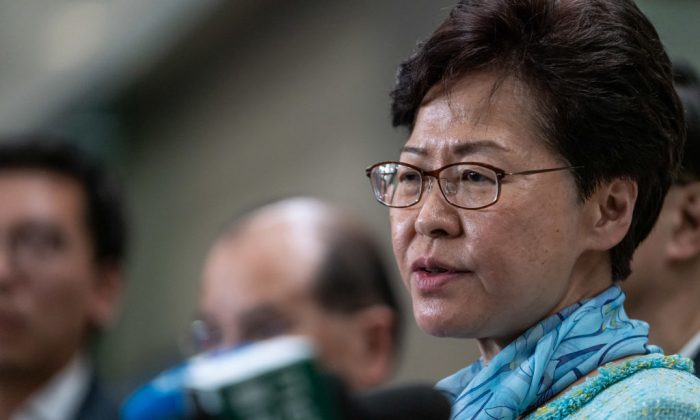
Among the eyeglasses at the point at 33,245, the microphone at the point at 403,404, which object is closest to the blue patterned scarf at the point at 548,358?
the microphone at the point at 403,404

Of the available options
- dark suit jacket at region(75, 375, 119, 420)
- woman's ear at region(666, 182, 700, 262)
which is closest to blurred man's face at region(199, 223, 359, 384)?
dark suit jacket at region(75, 375, 119, 420)

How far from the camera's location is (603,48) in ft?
6.66

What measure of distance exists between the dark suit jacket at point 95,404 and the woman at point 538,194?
1.42 m

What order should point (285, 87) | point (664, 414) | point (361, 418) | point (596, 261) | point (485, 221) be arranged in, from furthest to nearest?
point (285, 87), point (596, 261), point (485, 221), point (664, 414), point (361, 418)

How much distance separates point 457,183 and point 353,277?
0.58 m

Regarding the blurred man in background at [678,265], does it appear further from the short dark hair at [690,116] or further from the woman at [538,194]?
the woman at [538,194]

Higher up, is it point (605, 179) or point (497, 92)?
point (497, 92)

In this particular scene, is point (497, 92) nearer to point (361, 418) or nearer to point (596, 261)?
point (596, 261)

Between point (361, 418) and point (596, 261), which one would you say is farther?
point (596, 261)

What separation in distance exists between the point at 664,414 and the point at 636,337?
224mm

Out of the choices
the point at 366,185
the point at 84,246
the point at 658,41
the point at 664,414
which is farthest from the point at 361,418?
the point at 366,185

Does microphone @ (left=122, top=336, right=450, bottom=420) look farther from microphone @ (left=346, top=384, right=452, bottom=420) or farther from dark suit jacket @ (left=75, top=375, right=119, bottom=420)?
dark suit jacket @ (left=75, top=375, right=119, bottom=420)

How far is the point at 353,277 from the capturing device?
101 inches

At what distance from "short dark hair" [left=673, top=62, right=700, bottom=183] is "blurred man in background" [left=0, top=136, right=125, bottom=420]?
151cm
